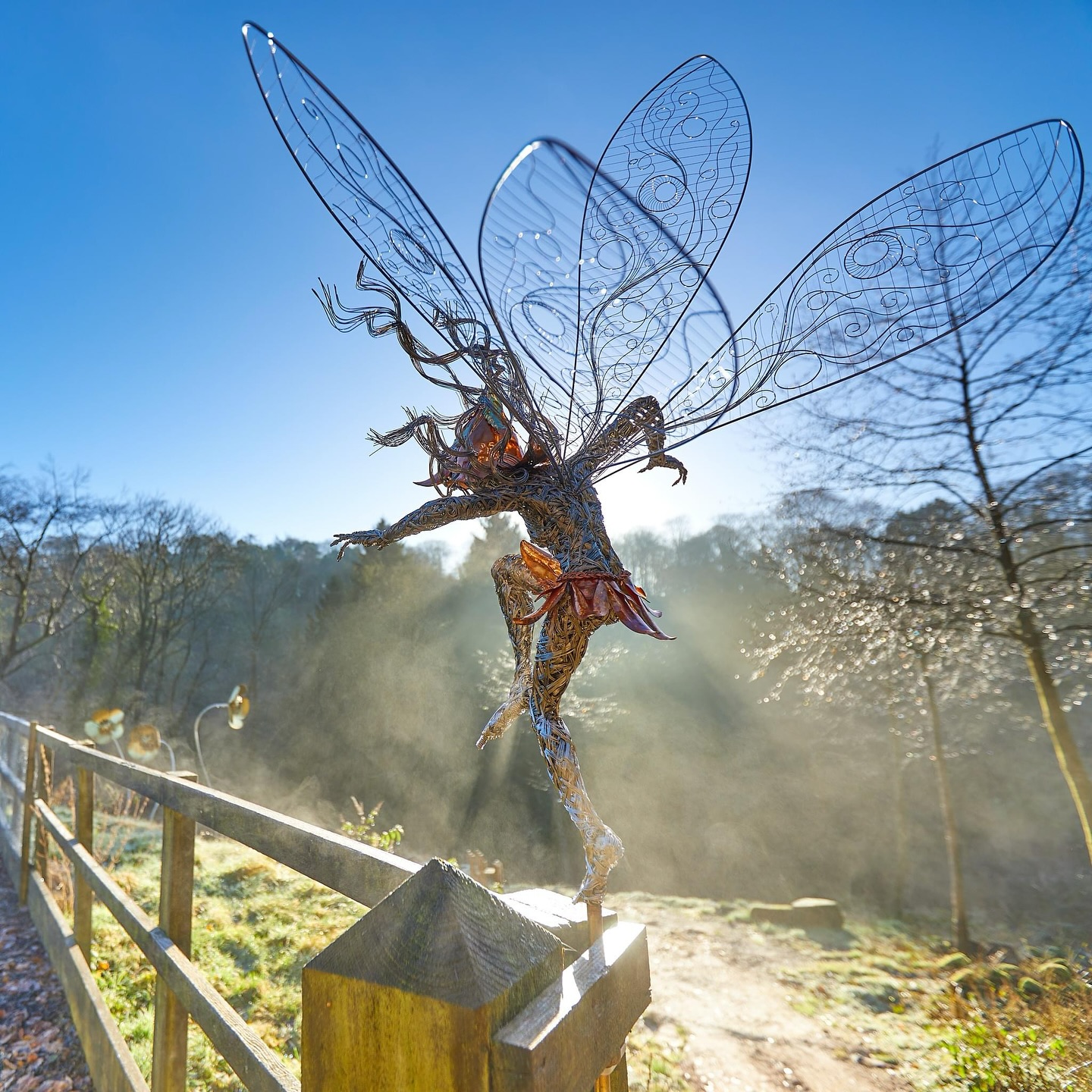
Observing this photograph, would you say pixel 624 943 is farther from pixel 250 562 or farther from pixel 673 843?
pixel 250 562

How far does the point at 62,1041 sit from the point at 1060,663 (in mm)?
6858

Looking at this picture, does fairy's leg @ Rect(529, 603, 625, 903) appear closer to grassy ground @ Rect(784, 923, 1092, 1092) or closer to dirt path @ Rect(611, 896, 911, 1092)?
dirt path @ Rect(611, 896, 911, 1092)

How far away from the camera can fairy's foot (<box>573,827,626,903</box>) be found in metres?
1.03

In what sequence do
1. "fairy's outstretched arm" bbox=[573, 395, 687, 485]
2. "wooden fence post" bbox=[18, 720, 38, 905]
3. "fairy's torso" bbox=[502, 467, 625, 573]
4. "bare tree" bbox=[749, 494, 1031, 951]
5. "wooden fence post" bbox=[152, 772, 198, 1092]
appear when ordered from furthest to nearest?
"bare tree" bbox=[749, 494, 1031, 951] → "wooden fence post" bbox=[18, 720, 38, 905] → "wooden fence post" bbox=[152, 772, 198, 1092] → "fairy's outstretched arm" bbox=[573, 395, 687, 485] → "fairy's torso" bbox=[502, 467, 625, 573]

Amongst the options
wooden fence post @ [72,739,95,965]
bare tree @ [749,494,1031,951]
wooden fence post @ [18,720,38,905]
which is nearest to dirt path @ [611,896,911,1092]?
bare tree @ [749,494,1031,951]

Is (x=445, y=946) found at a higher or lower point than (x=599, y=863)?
higher

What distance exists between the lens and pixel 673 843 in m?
13.6

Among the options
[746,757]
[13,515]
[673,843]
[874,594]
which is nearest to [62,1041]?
[874,594]

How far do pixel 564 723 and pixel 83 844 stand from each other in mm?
2925

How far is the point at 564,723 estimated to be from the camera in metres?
1.18

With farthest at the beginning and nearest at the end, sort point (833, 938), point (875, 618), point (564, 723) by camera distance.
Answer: point (833, 938), point (875, 618), point (564, 723)

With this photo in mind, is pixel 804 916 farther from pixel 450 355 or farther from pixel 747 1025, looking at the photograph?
pixel 450 355

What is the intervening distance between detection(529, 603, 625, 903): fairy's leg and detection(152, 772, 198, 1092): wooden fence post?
4.00 ft

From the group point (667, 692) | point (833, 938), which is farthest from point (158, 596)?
point (833, 938)
